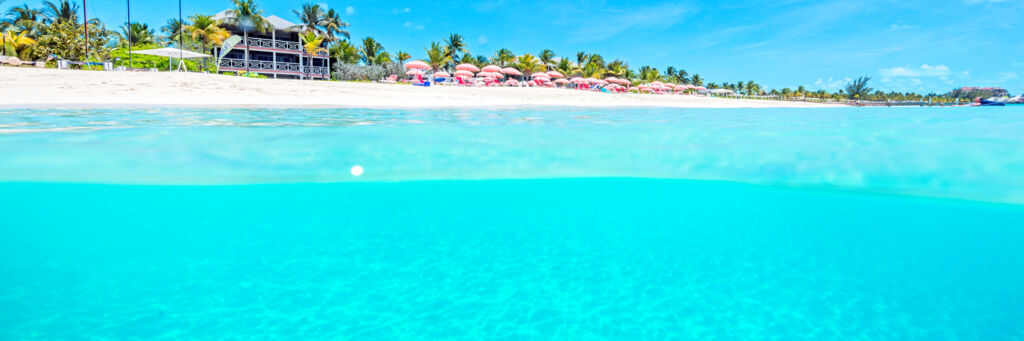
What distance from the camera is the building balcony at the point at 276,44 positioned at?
41.4 metres

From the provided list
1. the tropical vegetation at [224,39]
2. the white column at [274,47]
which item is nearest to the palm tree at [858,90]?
the tropical vegetation at [224,39]

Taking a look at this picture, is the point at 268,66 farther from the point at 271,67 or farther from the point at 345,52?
the point at 345,52

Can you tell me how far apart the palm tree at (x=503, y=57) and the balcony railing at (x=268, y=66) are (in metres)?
20.4

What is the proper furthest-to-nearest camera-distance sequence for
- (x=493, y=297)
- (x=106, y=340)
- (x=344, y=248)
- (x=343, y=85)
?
(x=343, y=85) < (x=344, y=248) < (x=493, y=297) < (x=106, y=340)

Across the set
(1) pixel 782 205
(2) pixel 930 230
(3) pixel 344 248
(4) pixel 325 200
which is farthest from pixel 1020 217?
(4) pixel 325 200

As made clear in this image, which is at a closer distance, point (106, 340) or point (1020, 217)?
point (106, 340)

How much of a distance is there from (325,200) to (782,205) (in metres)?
3.96

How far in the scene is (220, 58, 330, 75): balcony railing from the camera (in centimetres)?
3953

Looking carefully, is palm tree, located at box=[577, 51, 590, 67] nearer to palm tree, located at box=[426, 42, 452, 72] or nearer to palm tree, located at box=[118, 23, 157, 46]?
palm tree, located at box=[426, 42, 452, 72]

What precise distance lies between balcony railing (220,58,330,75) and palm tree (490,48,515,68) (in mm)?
20395

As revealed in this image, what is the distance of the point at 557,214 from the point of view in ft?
14.1

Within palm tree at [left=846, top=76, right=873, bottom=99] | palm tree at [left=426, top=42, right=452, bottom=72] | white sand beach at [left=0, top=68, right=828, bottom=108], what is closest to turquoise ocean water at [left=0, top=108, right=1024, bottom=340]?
white sand beach at [left=0, top=68, right=828, bottom=108]

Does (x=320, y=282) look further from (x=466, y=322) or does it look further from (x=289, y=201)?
(x=289, y=201)

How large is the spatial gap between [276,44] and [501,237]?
4494 cm
